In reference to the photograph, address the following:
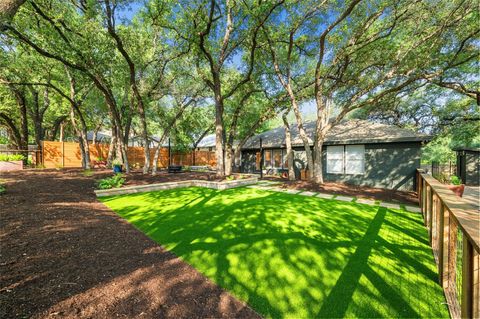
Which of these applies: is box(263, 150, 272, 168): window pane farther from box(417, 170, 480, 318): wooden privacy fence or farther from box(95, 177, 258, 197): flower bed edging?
box(417, 170, 480, 318): wooden privacy fence

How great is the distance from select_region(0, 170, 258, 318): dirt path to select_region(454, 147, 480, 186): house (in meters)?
18.3

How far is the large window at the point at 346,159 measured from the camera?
38.2ft

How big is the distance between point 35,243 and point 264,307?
13.3ft

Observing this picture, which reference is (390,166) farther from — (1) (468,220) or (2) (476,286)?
(2) (476,286)

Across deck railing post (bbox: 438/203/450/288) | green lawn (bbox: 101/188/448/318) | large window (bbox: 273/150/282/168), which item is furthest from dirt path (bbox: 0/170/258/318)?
large window (bbox: 273/150/282/168)

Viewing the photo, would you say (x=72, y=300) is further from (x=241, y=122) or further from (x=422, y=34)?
(x=241, y=122)

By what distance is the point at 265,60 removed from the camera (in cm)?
1262

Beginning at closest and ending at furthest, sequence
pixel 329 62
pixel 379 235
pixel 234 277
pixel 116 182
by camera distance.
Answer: pixel 234 277 < pixel 379 235 < pixel 116 182 < pixel 329 62

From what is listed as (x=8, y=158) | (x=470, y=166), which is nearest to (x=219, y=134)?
(x=8, y=158)

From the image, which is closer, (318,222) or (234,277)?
(234,277)

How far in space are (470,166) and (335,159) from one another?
9.10 meters

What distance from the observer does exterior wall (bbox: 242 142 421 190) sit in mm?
10227

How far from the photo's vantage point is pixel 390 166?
10.7 metres

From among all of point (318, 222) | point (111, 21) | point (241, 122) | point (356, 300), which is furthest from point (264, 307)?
point (241, 122)
